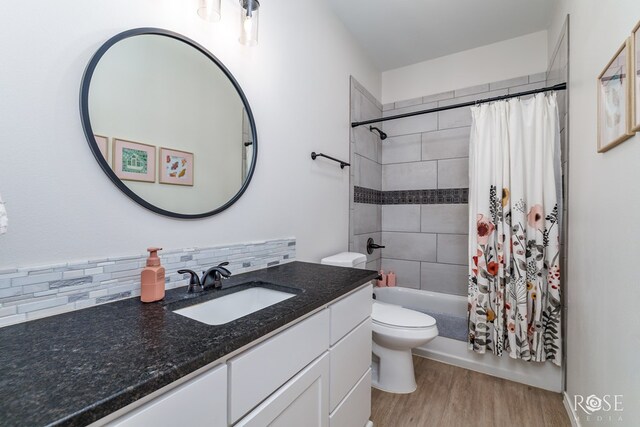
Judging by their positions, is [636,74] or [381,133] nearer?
[636,74]

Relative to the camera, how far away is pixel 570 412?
1.63m

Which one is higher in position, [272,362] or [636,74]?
[636,74]

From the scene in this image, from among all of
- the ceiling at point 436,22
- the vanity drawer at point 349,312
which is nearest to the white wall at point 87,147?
the ceiling at point 436,22

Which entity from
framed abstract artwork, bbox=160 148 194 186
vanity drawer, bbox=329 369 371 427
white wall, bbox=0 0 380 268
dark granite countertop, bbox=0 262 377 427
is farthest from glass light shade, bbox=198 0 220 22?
vanity drawer, bbox=329 369 371 427

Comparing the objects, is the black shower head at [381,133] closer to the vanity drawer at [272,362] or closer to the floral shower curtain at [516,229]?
the floral shower curtain at [516,229]

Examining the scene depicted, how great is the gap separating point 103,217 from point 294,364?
0.80m

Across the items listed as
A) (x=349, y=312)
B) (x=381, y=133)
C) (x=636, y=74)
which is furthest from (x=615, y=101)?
(x=381, y=133)

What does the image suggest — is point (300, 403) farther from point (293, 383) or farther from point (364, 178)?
point (364, 178)

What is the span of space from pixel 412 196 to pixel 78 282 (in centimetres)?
263

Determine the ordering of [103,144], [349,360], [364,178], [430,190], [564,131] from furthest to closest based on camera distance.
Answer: [430,190] → [364,178] → [564,131] → [349,360] → [103,144]

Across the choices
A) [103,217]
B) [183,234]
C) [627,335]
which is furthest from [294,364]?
[627,335]

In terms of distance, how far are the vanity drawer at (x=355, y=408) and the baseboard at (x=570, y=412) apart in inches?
44.3

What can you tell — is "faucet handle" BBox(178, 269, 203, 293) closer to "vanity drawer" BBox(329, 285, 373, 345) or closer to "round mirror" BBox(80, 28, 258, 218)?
"round mirror" BBox(80, 28, 258, 218)

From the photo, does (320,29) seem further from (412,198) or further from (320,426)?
(320,426)
